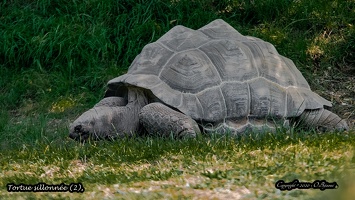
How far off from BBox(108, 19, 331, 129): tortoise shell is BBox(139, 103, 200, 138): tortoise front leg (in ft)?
0.30

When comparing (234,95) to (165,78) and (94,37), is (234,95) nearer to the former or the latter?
(165,78)

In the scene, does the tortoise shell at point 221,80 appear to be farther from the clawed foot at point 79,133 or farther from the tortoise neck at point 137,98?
the clawed foot at point 79,133

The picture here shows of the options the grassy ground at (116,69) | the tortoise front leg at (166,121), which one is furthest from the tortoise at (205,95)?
the grassy ground at (116,69)

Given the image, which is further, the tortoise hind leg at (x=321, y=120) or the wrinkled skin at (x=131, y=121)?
the tortoise hind leg at (x=321, y=120)

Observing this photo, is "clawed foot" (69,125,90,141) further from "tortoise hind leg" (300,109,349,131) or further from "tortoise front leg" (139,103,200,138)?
"tortoise hind leg" (300,109,349,131)

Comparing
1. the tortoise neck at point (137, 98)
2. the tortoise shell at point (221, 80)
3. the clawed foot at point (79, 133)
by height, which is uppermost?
the tortoise shell at point (221, 80)

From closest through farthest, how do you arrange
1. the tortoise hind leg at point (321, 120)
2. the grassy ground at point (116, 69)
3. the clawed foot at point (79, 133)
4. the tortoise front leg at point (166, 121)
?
the grassy ground at point (116, 69)
the tortoise front leg at point (166, 121)
the clawed foot at point (79, 133)
the tortoise hind leg at point (321, 120)

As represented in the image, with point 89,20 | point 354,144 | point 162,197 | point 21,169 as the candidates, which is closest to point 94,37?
point 89,20

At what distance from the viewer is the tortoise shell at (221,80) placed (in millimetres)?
6395

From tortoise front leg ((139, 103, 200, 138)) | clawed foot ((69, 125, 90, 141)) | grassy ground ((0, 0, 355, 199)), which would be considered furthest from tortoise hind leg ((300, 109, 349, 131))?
clawed foot ((69, 125, 90, 141))

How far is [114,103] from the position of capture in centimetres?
694

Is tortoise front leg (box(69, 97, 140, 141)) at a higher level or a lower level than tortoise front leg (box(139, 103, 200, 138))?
lower

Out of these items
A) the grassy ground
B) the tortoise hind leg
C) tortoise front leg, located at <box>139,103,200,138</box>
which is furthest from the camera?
the tortoise hind leg

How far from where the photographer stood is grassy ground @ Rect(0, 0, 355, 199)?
4.98 metres
